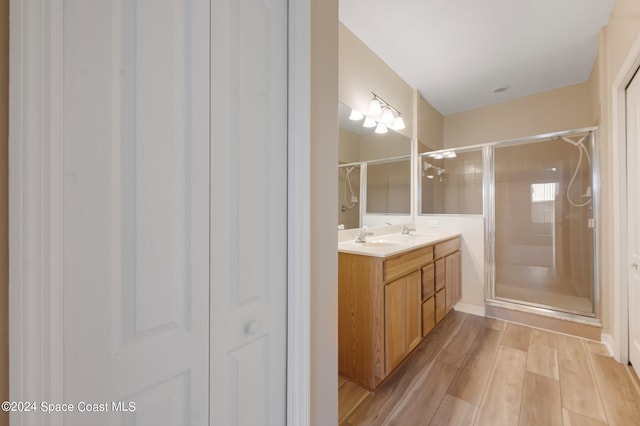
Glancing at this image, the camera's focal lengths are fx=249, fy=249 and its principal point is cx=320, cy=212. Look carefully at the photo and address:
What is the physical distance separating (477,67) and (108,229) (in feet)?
10.7

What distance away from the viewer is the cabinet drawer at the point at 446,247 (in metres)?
2.27

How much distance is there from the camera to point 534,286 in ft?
9.03

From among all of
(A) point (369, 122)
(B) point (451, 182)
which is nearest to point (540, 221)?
(B) point (451, 182)

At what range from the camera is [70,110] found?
17.8 inches

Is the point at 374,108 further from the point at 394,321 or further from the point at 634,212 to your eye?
the point at 634,212

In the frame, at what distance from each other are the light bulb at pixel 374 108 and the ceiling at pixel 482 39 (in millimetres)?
474

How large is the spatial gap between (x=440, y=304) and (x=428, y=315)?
0.30 m

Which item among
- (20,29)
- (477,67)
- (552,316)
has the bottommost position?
(552,316)

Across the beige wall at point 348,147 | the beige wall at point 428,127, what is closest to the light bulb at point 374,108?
the beige wall at point 348,147

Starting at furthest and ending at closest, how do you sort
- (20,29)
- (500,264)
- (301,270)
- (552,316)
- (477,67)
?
1. (500,264)
2. (477,67)
3. (552,316)
4. (301,270)
5. (20,29)

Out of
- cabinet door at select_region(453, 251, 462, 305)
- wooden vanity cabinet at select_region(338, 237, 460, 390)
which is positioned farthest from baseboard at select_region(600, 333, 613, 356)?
wooden vanity cabinet at select_region(338, 237, 460, 390)

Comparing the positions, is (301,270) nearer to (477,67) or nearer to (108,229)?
(108,229)

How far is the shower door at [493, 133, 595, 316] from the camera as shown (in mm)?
2457

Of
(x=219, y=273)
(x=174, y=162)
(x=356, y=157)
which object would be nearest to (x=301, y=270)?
(x=219, y=273)
